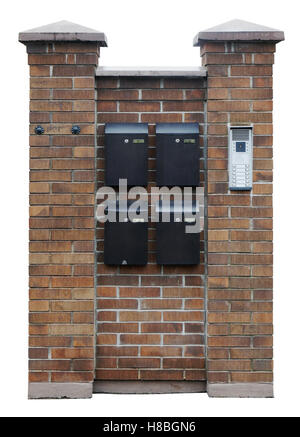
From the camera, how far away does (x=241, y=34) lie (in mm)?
5621

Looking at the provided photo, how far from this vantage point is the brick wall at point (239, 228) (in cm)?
564

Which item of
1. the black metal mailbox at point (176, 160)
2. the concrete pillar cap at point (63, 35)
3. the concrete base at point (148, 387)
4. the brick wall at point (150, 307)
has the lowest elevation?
the concrete base at point (148, 387)

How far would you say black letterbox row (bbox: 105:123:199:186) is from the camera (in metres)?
5.61

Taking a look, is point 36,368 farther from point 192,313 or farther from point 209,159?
point 209,159

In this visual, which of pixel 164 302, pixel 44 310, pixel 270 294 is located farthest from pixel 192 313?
pixel 44 310

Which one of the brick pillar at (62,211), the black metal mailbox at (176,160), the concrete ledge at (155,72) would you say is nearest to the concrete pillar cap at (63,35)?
the brick pillar at (62,211)

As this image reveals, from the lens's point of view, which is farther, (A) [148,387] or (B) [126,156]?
(A) [148,387]

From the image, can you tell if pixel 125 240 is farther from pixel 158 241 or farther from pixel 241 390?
pixel 241 390

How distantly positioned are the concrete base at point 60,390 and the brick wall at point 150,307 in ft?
0.62

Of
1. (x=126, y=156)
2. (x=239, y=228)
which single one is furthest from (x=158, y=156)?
(x=239, y=228)

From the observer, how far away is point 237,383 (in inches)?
222

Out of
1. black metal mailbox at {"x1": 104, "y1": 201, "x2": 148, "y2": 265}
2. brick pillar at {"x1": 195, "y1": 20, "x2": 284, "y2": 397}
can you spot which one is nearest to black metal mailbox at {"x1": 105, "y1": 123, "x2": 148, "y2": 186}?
black metal mailbox at {"x1": 104, "y1": 201, "x2": 148, "y2": 265}

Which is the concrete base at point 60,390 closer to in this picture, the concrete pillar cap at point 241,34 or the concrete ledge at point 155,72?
the concrete ledge at point 155,72

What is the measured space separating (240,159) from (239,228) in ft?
1.95
